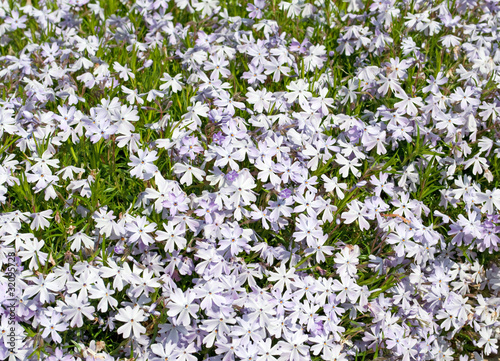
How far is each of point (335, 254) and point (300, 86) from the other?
48.8 inches

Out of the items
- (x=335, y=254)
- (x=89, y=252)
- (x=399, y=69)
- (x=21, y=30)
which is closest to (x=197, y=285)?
(x=89, y=252)

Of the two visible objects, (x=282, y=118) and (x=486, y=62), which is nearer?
(x=282, y=118)

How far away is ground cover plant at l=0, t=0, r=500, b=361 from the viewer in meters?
2.71

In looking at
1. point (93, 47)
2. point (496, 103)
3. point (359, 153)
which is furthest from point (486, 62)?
point (93, 47)

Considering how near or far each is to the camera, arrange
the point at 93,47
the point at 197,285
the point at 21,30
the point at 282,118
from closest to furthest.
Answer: the point at 197,285, the point at 282,118, the point at 93,47, the point at 21,30

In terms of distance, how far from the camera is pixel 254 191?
3129 millimetres

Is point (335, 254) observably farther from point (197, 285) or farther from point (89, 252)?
point (89, 252)

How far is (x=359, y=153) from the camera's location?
3160 millimetres

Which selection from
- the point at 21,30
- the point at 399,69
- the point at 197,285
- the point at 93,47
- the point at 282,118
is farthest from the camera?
the point at 21,30

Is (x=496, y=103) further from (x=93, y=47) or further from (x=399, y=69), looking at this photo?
(x=93, y=47)

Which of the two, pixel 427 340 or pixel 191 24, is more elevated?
pixel 191 24

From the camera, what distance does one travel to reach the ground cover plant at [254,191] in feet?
8.88

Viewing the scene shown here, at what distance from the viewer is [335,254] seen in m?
2.99

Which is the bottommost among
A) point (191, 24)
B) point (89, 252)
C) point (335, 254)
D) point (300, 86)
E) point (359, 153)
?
point (335, 254)
